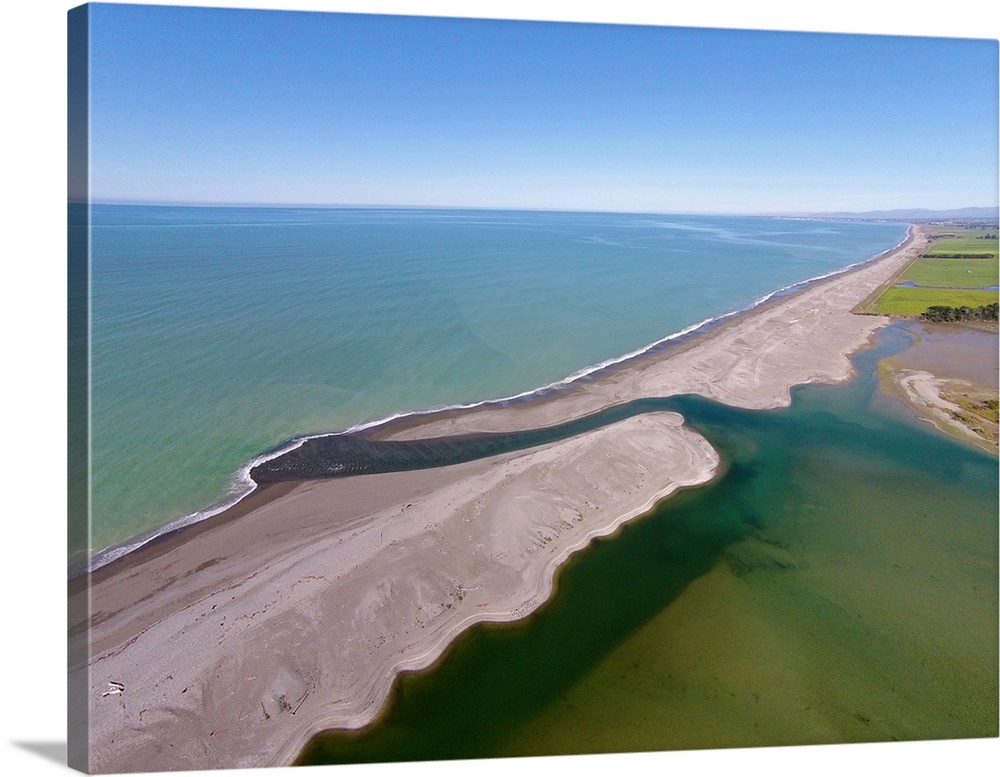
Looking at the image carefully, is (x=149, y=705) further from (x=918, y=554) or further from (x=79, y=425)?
(x=918, y=554)

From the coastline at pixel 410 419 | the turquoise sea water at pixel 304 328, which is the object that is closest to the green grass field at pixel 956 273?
the coastline at pixel 410 419

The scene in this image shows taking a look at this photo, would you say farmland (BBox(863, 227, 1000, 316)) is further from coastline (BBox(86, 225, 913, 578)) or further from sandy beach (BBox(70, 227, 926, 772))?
sandy beach (BBox(70, 227, 926, 772))

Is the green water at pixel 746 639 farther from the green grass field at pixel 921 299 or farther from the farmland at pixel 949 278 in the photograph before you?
the green grass field at pixel 921 299

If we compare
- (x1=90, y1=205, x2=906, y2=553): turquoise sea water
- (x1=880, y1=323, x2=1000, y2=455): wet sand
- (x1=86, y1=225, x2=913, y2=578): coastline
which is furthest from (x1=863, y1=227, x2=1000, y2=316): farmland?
(x1=90, y1=205, x2=906, y2=553): turquoise sea water

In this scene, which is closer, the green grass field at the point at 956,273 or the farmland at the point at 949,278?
the farmland at the point at 949,278

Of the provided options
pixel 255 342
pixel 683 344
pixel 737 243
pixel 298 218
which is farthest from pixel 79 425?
pixel 737 243

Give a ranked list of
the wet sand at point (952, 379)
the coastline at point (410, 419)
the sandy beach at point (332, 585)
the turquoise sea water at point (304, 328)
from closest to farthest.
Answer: the sandy beach at point (332, 585)
the coastline at point (410, 419)
the turquoise sea water at point (304, 328)
the wet sand at point (952, 379)
